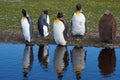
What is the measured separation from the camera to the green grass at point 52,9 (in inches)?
950

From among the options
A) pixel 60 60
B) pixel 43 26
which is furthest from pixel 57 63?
pixel 43 26

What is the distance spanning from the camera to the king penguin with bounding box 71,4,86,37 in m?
19.7

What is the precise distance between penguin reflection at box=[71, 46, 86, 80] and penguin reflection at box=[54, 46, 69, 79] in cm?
28

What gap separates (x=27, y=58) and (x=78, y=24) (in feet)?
12.8

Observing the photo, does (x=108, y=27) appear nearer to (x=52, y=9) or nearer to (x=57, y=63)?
(x=57, y=63)

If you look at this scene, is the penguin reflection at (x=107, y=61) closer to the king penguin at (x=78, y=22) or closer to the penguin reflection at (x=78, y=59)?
the penguin reflection at (x=78, y=59)

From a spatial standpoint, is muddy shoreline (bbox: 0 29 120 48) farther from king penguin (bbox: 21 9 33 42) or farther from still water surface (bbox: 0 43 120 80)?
still water surface (bbox: 0 43 120 80)

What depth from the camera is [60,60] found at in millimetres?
16641

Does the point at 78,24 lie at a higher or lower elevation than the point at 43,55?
higher

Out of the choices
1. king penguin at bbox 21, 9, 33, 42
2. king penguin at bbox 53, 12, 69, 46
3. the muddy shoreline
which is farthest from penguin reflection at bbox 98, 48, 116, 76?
king penguin at bbox 21, 9, 33, 42

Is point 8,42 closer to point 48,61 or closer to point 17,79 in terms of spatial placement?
point 48,61

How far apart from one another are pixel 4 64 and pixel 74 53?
3.00 metres

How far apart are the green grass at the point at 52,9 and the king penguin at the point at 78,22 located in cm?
214

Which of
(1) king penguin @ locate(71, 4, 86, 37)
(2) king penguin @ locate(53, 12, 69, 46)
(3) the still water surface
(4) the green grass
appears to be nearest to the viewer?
(3) the still water surface
